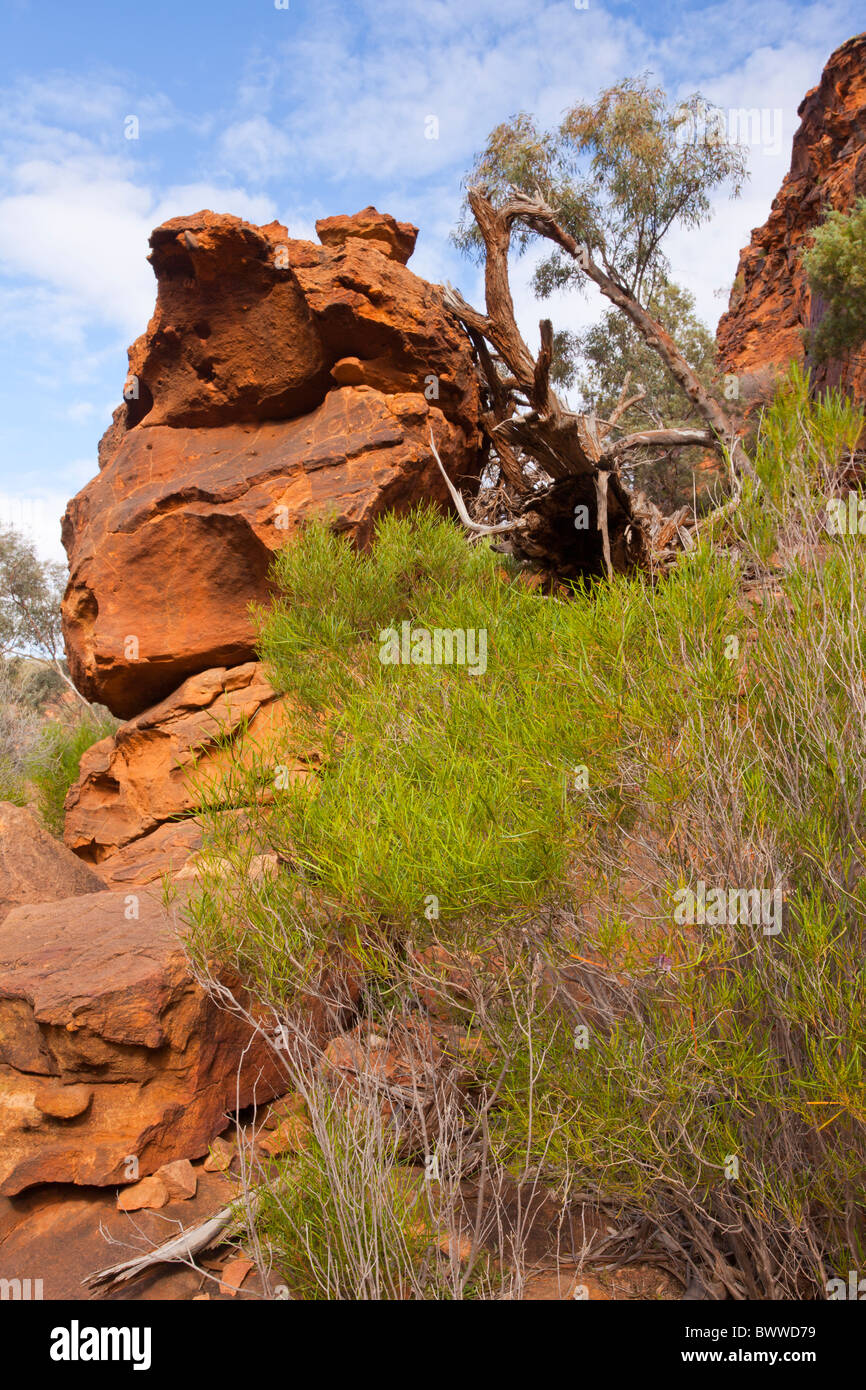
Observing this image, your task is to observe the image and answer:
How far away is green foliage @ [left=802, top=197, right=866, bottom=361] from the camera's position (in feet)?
38.0

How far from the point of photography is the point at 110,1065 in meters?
3.89

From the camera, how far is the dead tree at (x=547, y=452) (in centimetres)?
595

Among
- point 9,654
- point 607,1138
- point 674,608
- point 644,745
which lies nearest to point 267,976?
point 607,1138

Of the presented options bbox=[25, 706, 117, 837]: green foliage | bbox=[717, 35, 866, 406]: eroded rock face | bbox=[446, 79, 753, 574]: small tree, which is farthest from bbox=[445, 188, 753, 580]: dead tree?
bbox=[717, 35, 866, 406]: eroded rock face

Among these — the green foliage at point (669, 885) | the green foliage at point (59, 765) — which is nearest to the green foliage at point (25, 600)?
the green foliage at point (59, 765)

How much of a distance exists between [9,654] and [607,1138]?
69.9 ft

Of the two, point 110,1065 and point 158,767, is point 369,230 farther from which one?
point 110,1065

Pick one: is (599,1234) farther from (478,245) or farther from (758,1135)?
(478,245)

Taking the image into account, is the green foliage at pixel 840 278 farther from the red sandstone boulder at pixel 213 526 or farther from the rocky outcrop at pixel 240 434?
the red sandstone boulder at pixel 213 526

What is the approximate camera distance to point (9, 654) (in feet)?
68.9

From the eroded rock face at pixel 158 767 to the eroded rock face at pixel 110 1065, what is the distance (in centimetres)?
185

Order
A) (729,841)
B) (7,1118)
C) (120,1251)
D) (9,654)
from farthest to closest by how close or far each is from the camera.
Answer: (9,654)
(7,1118)
(120,1251)
(729,841)

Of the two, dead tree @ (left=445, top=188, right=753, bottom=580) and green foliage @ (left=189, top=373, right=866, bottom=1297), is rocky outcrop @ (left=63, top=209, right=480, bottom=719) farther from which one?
green foliage @ (left=189, top=373, right=866, bottom=1297)

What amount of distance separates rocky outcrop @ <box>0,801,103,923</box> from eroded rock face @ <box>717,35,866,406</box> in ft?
37.0
